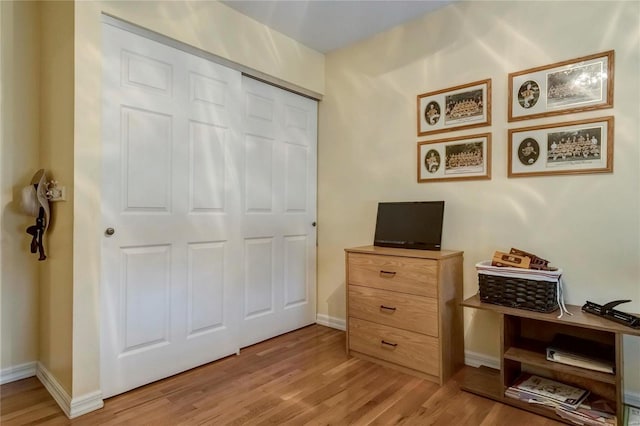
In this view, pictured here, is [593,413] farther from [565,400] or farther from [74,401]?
[74,401]

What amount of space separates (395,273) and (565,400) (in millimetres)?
1036

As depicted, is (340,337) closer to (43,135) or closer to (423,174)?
(423,174)

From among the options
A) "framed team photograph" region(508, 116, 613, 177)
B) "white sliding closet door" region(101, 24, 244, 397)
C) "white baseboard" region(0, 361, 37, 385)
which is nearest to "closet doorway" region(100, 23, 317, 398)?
"white sliding closet door" region(101, 24, 244, 397)

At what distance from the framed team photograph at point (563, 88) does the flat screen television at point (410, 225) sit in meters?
0.77

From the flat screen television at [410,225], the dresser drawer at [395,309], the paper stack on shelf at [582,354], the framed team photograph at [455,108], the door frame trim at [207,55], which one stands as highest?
the door frame trim at [207,55]

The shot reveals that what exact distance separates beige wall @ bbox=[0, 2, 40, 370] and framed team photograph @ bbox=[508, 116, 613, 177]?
297 cm

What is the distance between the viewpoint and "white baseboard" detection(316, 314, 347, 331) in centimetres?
306

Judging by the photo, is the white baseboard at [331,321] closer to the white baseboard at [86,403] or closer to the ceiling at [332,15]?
the white baseboard at [86,403]

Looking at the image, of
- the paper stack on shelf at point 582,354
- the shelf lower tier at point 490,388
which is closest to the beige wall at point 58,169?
the shelf lower tier at point 490,388

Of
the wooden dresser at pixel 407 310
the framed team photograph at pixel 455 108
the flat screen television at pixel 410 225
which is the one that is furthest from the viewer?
the flat screen television at pixel 410 225

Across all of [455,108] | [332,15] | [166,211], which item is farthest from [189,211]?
[455,108]

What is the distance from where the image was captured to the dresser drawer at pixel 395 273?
6.97 ft

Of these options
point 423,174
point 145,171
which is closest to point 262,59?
point 145,171

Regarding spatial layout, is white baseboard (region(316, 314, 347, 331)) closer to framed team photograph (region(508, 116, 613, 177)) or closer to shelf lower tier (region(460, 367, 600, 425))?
shelf lower tier (region(460, 367, 600, 425))
